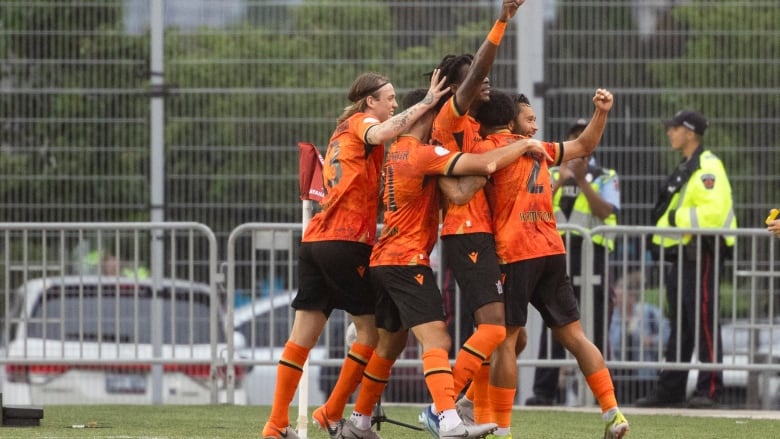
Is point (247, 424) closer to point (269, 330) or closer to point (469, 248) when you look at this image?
point (269, 330)

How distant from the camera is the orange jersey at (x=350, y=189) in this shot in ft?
26.9

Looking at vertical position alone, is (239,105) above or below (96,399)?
above

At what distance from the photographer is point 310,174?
8.74 meters

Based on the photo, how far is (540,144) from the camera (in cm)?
814

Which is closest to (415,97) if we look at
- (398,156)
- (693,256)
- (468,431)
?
(398,156)

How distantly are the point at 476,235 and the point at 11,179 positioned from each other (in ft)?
21.1

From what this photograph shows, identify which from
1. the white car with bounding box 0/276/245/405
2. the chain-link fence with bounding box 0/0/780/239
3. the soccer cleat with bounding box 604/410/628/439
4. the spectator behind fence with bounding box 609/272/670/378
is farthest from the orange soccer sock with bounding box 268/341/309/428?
the chain-link fence with bounding box 0/0/780/239

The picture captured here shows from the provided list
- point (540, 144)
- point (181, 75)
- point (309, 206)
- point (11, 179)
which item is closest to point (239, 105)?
point (181, 75)

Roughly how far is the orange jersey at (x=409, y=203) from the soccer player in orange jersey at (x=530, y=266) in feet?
1.12

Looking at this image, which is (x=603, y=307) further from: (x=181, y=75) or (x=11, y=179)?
(x=11, y=179)

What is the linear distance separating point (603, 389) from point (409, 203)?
53.7 inches

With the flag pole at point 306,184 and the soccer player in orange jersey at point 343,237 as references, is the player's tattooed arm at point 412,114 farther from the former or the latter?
the flag pole at point 306,184

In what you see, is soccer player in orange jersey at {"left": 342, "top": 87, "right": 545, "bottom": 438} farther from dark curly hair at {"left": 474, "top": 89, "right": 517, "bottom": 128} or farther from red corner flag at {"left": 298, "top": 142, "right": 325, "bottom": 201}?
red corner flag at {"left": 298, "top": 142, "right": 325, "bottom": 201}

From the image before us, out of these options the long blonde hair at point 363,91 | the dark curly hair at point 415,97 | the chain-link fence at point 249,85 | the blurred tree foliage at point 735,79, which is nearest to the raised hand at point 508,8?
the dark curly hair at point 415,97
